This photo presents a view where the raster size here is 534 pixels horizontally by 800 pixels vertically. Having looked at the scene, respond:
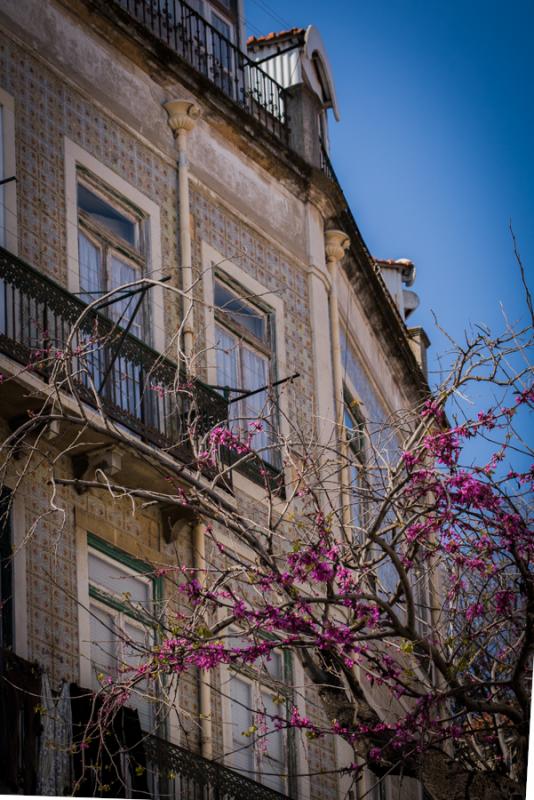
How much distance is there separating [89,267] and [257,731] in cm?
263

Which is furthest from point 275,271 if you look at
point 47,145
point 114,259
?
point 47,145

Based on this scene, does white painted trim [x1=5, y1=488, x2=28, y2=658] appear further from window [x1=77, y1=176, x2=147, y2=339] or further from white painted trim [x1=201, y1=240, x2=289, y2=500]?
white painted trim [x1=201, y1=240, x2=289, y2=500]

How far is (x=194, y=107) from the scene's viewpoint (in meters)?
13.0

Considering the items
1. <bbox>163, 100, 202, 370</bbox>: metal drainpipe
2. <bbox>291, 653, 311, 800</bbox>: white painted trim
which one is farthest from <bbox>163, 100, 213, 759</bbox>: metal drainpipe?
<bbox>291, 653, 311, 800</bbox>: white painted trim

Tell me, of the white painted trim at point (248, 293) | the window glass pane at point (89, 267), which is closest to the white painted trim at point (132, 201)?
the window glass pane at point (89, 267)

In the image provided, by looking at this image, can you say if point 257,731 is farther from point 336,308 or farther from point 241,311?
point 336,308

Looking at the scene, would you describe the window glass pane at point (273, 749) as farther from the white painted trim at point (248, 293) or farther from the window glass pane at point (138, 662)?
the white painted trim at point (248, 293)

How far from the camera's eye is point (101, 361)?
11492 millimetres

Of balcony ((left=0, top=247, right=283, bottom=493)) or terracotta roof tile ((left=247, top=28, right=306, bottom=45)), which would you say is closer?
Result: balcony ((left=0, top=247, right=283, bottom=493))

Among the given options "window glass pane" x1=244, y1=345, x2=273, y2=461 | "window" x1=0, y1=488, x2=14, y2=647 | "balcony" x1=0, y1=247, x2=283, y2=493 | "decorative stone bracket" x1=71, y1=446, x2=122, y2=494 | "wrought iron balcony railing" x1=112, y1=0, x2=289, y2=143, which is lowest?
"window" x1=0, y1=488, x2=14, y2=647

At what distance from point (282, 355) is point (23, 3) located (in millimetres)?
2714

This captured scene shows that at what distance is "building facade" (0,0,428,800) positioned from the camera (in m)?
10.6

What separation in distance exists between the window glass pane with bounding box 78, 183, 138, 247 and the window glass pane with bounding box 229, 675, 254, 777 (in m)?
2.54

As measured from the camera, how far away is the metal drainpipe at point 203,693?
1111 centimetres
